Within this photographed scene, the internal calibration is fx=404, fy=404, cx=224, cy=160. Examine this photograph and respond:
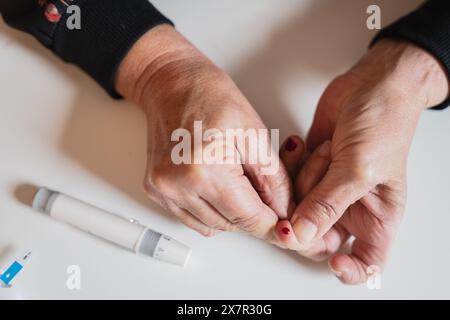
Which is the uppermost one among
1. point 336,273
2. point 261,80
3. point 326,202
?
point 261,80

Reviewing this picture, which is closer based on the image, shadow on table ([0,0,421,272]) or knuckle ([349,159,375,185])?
knuckle ([349,159,375,185])

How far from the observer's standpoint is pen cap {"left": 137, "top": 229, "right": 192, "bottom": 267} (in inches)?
21.1

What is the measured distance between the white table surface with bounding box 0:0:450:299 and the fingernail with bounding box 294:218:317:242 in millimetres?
59

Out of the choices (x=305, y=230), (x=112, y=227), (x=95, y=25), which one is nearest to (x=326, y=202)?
(x=305, y=230)

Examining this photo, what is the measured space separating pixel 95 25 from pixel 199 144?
25 cm

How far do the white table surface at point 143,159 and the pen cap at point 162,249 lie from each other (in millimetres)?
17

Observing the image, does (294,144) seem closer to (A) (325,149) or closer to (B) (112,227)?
(A) (325,149)

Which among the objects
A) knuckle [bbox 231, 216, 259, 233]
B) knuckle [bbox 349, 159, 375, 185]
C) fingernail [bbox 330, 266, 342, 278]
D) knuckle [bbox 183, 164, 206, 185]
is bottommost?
fingernail [bbox 330, 266, 342, 278]

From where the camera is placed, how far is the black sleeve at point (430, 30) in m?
0.55

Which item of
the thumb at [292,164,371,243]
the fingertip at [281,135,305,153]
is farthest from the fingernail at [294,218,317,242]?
the fingertip at [281,135,305,153]

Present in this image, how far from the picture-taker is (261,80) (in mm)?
621

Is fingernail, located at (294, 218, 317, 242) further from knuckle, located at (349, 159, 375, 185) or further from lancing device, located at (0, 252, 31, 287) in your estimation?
lancing device, located at (0, 252, 31, 287)

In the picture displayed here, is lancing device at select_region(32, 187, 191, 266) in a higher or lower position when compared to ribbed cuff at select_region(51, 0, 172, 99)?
lower

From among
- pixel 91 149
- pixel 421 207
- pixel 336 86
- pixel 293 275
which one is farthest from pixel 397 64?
pixel 91 149
